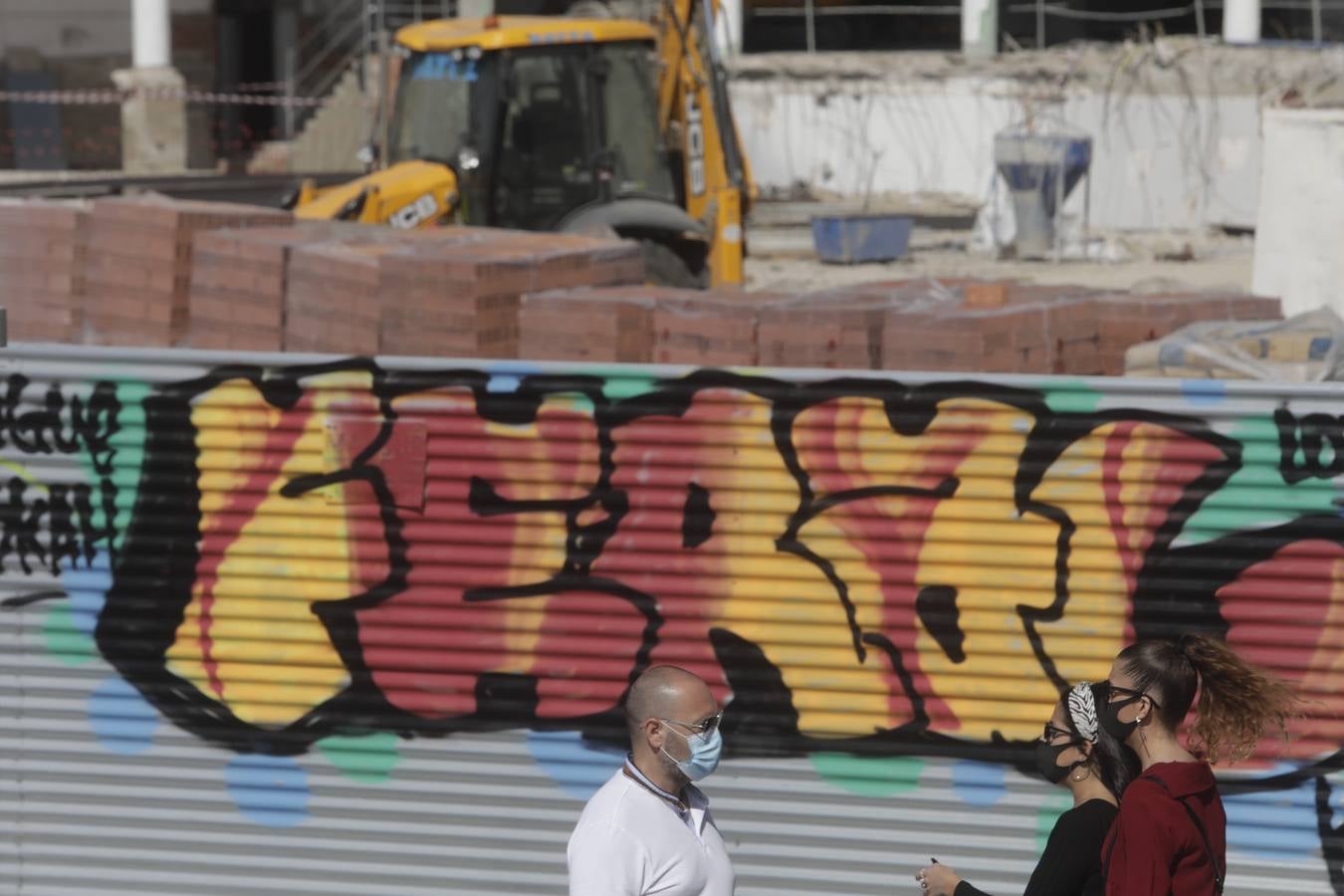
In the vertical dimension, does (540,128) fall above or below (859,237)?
above

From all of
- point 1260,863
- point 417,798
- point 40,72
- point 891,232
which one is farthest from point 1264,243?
point 40,72

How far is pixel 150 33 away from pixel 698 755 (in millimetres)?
33976

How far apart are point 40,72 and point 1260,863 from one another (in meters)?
34.9

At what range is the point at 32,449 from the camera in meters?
6.45

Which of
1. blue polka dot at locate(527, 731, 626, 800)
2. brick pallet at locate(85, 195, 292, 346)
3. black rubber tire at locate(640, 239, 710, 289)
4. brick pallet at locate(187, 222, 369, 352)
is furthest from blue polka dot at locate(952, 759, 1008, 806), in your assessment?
black rubber tire at locate(640, 239, 710, 289)

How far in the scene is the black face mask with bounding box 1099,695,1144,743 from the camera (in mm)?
3998

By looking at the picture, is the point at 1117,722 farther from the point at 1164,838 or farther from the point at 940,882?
the point at 940,882

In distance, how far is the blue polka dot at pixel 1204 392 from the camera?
5742 mm

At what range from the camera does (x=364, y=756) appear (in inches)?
247

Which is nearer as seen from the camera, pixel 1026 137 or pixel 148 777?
pixel 148 777

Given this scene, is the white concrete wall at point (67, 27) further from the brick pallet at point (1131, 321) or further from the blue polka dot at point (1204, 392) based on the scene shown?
the blue polka dot at point (1204, 392)

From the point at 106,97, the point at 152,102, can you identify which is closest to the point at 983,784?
the point at 152,102

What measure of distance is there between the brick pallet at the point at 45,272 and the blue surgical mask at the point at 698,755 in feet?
16.2

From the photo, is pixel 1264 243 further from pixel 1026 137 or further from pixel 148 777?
pixel 1026 137
